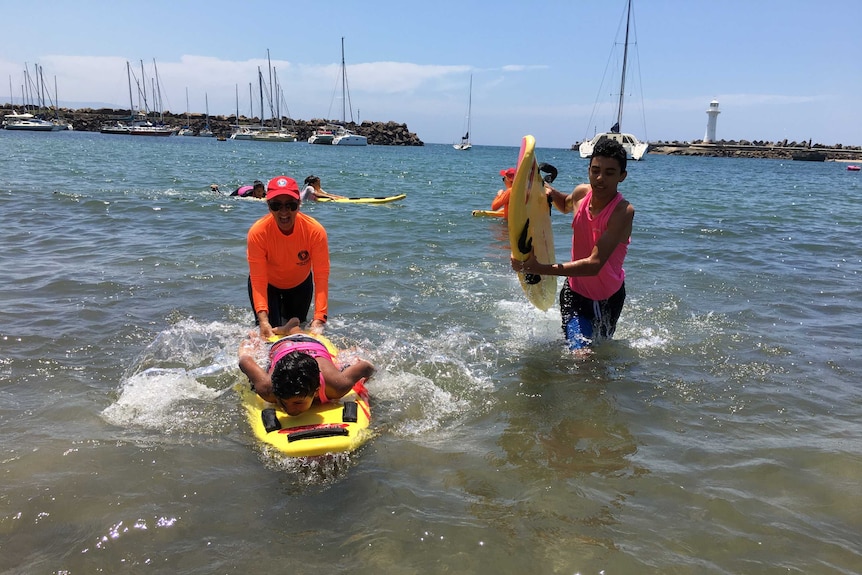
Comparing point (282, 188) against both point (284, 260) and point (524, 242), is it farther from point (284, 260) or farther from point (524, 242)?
point (524, 242)

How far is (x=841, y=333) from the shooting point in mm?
7066

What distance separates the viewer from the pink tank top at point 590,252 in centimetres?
500

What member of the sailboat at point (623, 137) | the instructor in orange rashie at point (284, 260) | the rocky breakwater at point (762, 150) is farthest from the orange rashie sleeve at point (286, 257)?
the rocky breakwater at point (762, 150)

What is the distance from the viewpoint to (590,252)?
5.19 metres

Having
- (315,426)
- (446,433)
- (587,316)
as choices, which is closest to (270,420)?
(315,426)

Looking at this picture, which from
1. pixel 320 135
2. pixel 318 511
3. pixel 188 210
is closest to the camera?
pixel 318 511

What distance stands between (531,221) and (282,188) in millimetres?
2207

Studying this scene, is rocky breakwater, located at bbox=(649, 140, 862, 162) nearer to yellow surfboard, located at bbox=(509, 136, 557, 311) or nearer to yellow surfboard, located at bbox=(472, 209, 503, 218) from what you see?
yellow surfboard, located at bbox=(472, 209, 503, 218)

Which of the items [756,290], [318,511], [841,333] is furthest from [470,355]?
[756,290]

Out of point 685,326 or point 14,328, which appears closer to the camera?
point 14,328

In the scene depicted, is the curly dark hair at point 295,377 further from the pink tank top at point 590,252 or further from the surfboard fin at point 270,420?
the pink tank top at point 590,252

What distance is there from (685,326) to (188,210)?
13686mm

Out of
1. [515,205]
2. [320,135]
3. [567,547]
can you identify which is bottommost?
[567,547]

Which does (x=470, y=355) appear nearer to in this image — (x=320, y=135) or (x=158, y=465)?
(x=158, y=465)
